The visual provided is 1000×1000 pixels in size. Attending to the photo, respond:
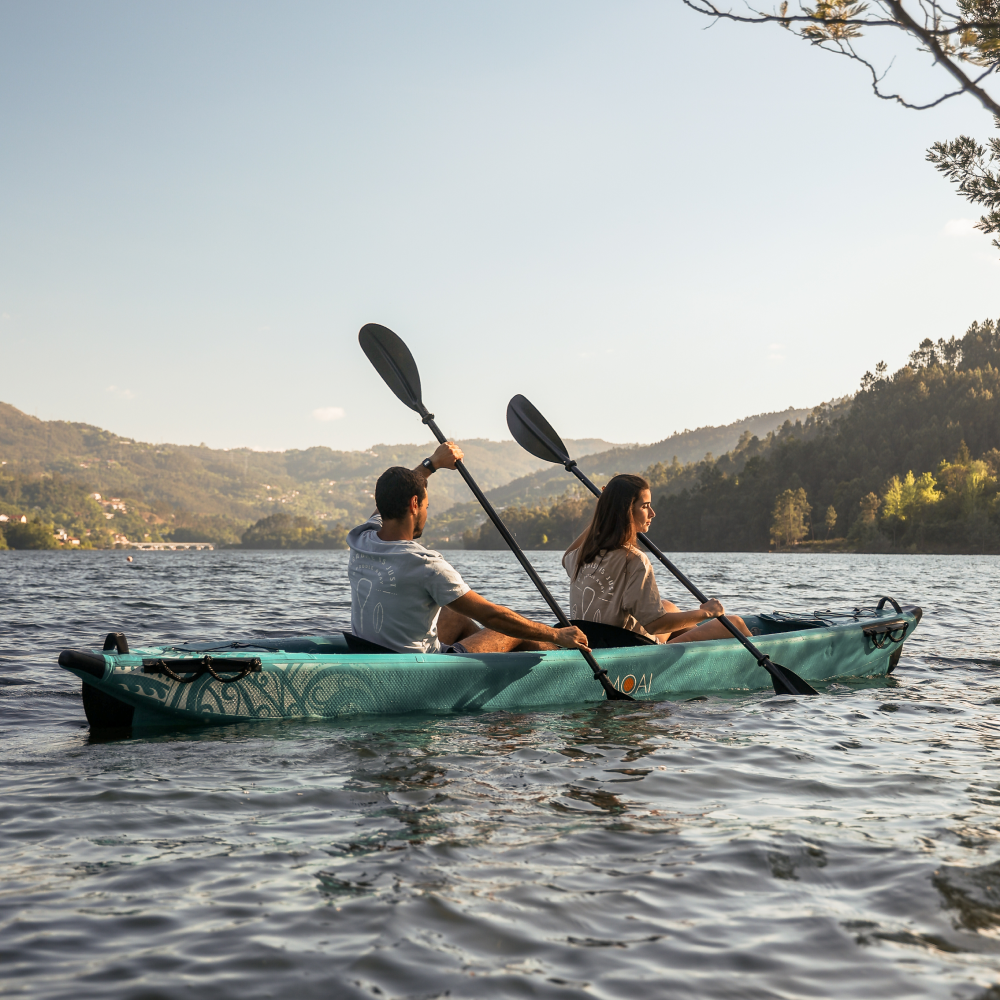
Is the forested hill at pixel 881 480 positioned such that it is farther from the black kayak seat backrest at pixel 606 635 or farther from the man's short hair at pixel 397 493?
the man's short hair at pixel 397 493

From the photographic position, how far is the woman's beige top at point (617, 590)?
6.36 meters

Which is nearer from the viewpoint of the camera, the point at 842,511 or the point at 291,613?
the point at 291,613

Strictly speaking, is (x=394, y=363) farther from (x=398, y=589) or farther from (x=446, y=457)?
(x=398, y=589)

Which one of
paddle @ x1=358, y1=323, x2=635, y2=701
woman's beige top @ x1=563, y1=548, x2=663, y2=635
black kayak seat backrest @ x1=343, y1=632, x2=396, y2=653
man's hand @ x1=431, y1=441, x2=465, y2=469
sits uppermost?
paddle @ x1=358, y1=323, x2=635, y2=701

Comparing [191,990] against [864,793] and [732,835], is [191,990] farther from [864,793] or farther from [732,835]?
[864,793]

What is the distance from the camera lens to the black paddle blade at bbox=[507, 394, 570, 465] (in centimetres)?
861

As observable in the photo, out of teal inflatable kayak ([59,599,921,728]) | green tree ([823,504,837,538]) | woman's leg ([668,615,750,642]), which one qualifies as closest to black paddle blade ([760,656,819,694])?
teal inflatable kayak ([59,599,921,728])

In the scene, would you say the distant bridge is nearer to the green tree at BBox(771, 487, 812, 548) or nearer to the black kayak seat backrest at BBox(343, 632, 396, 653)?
the green tree at BBox(771, 487, 812, 548)

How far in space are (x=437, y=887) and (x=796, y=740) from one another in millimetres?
3296

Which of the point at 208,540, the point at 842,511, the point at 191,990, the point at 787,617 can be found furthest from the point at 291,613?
the point at 208,540

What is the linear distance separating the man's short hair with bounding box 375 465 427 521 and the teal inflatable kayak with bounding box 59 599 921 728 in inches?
41.0

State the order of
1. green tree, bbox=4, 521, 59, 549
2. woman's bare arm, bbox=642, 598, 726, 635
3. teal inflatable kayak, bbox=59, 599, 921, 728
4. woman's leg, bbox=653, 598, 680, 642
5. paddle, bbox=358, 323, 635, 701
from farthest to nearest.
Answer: green tree, bbox=4, 521, 59, 549 < paddle, bbox=358, 323, 635, 701 < woman's leg, bbox=653, 598, 680, 642 < woman's bare arm, bbox=642, 598, 726, 635 < teal inflatable kayak, bbox=59, 599, 921, 728

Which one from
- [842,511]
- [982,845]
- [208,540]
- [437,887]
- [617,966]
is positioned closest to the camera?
[617,966]

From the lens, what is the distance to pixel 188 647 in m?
5.95
